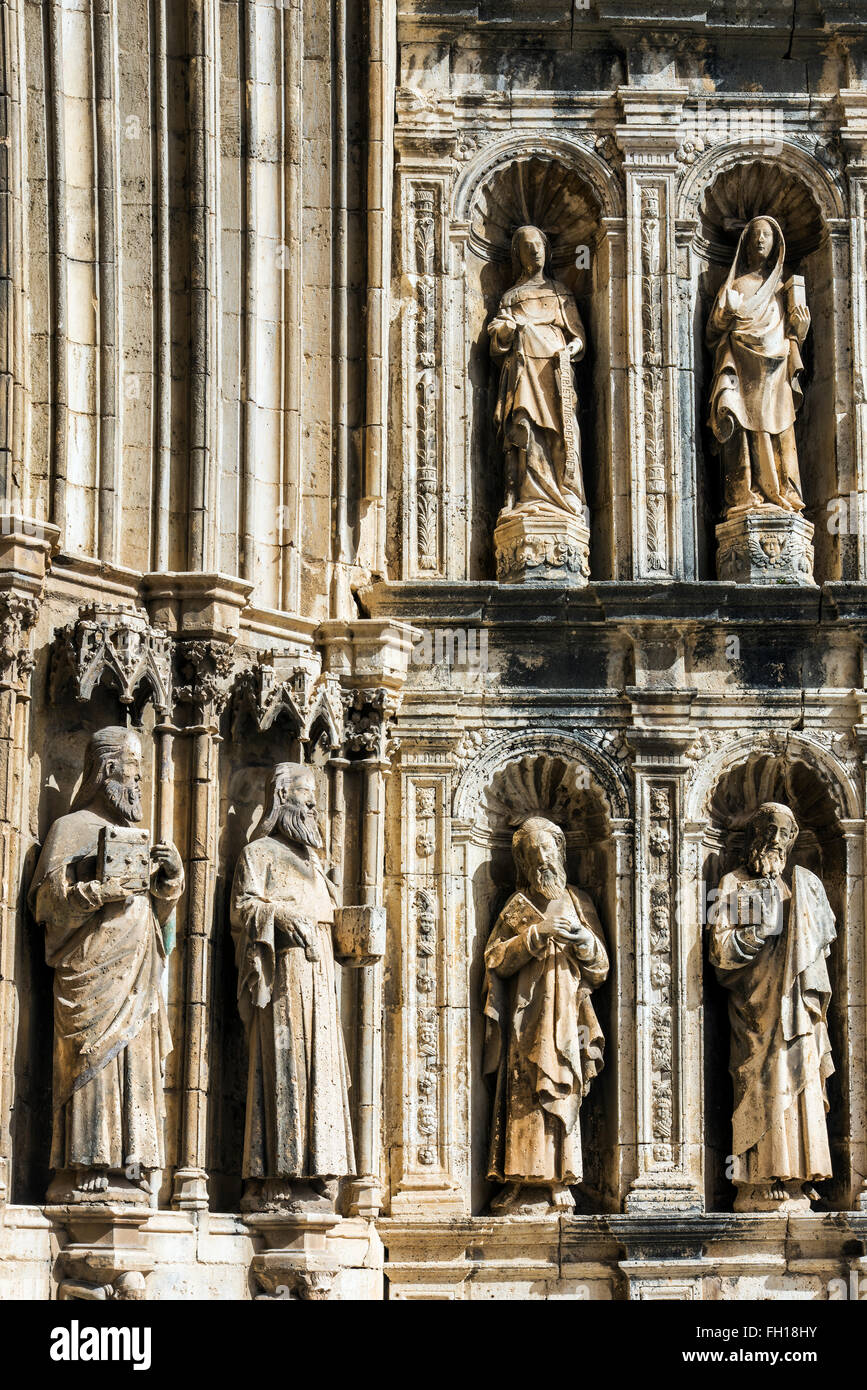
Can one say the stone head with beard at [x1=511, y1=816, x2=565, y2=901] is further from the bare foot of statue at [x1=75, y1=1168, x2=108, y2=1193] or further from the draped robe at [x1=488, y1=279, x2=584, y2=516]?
the bare foot of statue at [x1=75, y1=1168, x2=108, y2=1193]

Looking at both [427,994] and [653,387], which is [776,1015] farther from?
[653,387]

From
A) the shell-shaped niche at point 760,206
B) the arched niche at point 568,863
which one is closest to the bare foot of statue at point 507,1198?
the arched niche at point 568,863

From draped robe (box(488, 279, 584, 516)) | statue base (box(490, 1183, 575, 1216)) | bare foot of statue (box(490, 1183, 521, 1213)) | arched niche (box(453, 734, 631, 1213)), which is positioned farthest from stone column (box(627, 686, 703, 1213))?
draped robe (box(488, 279, 584, 516))

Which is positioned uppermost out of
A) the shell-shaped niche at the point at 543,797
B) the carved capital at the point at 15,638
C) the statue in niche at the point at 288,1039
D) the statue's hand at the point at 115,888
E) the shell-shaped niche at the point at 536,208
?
the shell-shaped niche at the point at 536,208

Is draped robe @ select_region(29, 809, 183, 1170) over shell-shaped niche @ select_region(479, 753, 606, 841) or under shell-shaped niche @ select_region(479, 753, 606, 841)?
under

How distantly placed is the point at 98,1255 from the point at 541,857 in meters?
3.67

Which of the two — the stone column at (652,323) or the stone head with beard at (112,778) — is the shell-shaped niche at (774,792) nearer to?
the stone column at (652,323)

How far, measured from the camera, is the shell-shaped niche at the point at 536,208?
18.1 m

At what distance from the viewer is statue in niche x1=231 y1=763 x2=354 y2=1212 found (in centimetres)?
1535

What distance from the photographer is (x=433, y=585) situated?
1736cm

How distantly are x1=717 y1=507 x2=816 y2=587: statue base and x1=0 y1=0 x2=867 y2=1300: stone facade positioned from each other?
0.03 metres

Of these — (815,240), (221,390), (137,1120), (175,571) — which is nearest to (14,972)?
(137,1120)

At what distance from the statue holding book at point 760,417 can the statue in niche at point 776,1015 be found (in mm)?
1488
